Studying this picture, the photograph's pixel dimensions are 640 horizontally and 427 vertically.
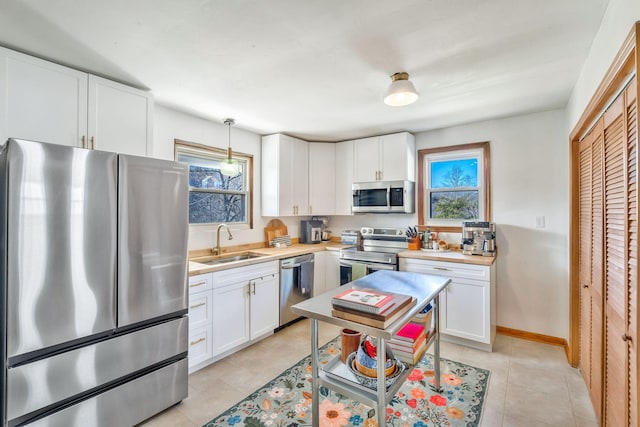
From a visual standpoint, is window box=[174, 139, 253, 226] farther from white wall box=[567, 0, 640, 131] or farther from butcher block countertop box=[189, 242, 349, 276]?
white wall box=[567, 0, 640, 131]

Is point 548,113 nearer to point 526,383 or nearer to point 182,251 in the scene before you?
point 526,383

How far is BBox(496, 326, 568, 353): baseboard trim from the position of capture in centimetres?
298

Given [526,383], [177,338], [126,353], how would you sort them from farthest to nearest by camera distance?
[526,383], [177,338], [126,353]

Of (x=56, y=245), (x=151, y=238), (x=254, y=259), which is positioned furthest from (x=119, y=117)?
(x=254, y=259)

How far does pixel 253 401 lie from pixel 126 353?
93 centimetres

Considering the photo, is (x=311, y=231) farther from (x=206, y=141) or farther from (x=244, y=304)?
(x=206, y=141)

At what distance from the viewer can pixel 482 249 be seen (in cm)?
311

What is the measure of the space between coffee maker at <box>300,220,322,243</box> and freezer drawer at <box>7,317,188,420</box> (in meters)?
2.39

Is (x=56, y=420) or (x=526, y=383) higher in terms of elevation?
(x=56, y=420)

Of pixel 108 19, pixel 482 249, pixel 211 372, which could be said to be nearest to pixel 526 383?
pixel 482 249

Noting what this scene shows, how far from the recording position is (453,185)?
361cm

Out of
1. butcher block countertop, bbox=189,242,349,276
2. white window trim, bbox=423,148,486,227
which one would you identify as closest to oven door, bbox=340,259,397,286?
butcher block countertop, bbox=189,242,349,276

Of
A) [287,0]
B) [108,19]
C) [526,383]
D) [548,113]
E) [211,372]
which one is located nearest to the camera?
[287,0]

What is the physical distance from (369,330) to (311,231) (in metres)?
3.06
